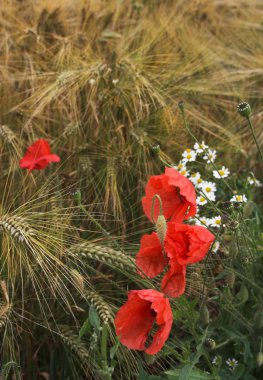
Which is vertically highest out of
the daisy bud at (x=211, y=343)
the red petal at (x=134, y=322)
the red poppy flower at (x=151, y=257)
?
the red poppy flower at (x=151, y=257)

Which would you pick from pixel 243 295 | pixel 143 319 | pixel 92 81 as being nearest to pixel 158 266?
pixel 143 319

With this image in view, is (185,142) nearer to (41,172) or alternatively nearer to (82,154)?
(82,154)

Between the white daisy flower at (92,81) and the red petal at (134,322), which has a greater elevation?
the white daisy flower at (92,81)

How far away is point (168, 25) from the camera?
115 inches

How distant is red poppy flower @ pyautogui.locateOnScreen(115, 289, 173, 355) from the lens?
1.42m

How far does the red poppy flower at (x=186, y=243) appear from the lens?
1.46m

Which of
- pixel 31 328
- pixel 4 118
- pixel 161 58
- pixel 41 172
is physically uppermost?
pixel 161 58

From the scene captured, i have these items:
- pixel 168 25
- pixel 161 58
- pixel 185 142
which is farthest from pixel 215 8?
pixel 185 142

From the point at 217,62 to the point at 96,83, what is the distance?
2.20 ft

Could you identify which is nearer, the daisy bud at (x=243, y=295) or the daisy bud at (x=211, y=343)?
the daisy bud at (x=211, y=343)

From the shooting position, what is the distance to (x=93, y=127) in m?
2.40

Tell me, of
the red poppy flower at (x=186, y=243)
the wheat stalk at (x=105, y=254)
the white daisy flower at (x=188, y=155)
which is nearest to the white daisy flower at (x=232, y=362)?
the wheat stalk at (x=105, y=254)

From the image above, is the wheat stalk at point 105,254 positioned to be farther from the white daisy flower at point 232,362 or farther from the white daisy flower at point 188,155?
the white daisy flower at point 188,155

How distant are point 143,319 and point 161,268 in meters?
0.11
